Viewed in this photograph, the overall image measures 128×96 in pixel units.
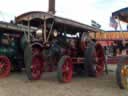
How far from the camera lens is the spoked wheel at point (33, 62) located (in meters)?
10.2

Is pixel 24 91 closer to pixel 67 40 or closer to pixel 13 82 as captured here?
pixel 13 82

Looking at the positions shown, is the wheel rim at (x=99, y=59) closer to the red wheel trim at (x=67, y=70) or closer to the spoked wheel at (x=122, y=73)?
the red wheel trim at (x=67, y=70)

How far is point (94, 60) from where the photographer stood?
11.3m

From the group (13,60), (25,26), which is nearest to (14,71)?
(13,60)

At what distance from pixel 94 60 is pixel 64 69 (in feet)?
5.26

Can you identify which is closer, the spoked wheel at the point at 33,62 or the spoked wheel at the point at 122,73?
the spoked wheel at the point at 122,73

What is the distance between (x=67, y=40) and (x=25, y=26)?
5.71ft

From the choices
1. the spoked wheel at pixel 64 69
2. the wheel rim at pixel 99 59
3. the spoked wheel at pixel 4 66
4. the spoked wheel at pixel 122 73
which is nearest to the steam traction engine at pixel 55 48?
the spoked wheel at pixel 64 69

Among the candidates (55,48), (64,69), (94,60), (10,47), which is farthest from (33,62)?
(10,47)

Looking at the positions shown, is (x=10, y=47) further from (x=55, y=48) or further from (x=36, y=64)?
(x=55, y=48)

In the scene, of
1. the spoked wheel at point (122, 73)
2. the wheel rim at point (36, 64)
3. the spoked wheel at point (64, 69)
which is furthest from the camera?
the wheel rim at point (36, 64)

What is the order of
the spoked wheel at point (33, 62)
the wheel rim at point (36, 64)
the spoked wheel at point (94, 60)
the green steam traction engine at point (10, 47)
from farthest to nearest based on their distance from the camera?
the green steam traction engine at point (10, 47), the spoked wheel at point (94, 60), the wheel rim at point (36, 64), the spoked wheel at point (33, 62)

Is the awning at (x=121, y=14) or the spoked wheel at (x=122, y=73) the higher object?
the awning at (x=121, y=14)

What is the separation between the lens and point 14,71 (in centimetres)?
1373
